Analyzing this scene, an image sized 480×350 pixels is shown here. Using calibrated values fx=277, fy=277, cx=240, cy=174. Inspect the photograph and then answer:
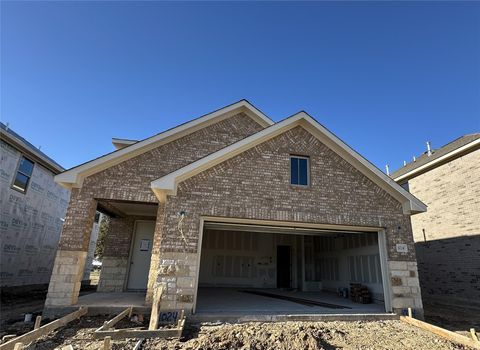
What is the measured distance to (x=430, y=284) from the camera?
14359 mm

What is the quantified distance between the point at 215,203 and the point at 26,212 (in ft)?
37.6

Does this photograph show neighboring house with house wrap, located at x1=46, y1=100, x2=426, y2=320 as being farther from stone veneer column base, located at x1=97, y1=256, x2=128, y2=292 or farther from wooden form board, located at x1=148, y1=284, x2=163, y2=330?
wooden form board, located at x1=148, y1=284, x2=163, y2=330

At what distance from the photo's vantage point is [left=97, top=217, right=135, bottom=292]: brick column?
1152 cm

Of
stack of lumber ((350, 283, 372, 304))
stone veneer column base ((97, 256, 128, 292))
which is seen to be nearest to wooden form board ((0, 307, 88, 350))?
stone veneer column base ((97, 256, 128, 292))

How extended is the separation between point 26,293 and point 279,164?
13.8 metres

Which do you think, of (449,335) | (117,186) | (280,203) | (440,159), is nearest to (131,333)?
(117,186)

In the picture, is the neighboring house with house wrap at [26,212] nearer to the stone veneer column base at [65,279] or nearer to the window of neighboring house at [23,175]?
the window of neighboring house at [23,175]

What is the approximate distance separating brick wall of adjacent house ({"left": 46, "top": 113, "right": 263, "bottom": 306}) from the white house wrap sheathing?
6394 mm

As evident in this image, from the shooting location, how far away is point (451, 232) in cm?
1352

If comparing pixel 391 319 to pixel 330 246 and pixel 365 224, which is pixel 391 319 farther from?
pixel 330 246

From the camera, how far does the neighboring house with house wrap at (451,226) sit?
1235 centimetres

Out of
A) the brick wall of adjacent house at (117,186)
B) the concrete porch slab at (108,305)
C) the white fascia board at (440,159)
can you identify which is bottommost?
the concrete porch slab at (108,305)

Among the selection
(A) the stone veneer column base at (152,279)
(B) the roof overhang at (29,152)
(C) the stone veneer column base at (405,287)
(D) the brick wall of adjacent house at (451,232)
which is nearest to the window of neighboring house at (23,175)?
Answer: (B) the roof overhang at (29,152)

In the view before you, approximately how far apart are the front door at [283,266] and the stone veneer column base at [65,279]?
A: 10.8 meters
